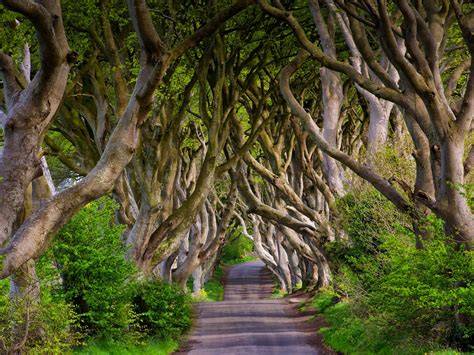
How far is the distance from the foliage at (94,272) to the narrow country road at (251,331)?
3.58 meters

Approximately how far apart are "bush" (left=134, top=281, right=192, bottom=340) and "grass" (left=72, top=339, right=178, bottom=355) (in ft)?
1.17

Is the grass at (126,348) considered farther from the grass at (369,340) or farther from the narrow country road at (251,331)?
the grass at (369,340)

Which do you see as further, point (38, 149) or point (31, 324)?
point (31, 324)

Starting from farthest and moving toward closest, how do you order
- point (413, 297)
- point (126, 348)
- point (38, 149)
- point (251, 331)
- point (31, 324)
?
point (251, 331), point (126, 348), point (413, 297), point (31, 324), point (38, 149)

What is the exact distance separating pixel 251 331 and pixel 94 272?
29.7 feet

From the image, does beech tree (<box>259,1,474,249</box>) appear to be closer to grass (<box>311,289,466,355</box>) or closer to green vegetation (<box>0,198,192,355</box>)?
grass (<box>311,289,466,355</box>)

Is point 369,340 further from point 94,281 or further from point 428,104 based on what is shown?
point 94,281

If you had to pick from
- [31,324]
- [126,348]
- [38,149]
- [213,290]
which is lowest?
[126,348]

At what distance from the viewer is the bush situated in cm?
1895

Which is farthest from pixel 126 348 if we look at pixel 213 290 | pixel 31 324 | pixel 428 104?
pixel 213 290

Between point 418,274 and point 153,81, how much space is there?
551 cm

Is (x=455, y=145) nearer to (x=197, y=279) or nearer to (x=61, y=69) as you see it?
(x=61, y=69)

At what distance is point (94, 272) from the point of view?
15156 millimetres

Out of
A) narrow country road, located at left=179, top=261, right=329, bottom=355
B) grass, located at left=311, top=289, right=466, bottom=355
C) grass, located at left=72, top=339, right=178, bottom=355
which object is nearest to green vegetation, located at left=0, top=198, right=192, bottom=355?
grass, located at left=72, top=339, right=178, bottom=355
